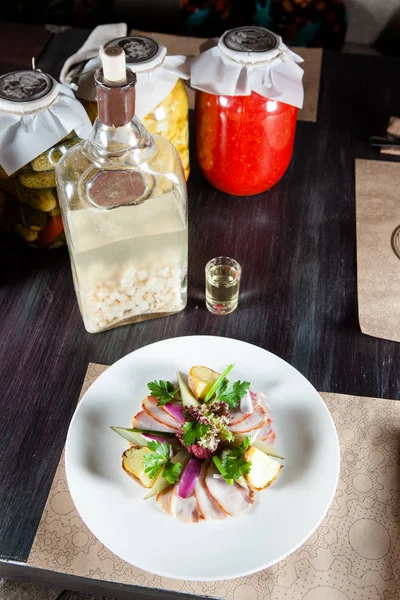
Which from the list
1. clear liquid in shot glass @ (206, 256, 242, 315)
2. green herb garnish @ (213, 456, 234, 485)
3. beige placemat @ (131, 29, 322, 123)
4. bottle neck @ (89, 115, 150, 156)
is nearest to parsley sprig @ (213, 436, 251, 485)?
green herb garnish @ (213, 456, 234, 485)

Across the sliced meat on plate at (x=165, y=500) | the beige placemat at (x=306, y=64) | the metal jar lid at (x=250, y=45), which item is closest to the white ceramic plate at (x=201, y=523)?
the sliced meat on plate at (x=165, y=500)

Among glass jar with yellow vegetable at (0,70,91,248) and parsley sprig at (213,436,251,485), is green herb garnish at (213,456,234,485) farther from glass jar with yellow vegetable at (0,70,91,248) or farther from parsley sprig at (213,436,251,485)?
glass jar with yellow vegetable at (0,70,91,248)

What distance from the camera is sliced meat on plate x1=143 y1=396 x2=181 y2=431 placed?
80 cm

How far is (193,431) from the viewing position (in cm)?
77

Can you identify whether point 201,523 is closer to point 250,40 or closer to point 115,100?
point 115,100

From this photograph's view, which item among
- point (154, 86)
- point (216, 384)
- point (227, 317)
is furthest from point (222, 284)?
point (154, 86)

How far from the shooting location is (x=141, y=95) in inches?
37.4

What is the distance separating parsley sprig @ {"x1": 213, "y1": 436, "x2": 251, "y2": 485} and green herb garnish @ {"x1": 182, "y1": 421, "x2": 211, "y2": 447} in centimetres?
3

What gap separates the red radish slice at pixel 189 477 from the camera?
2.47 ft

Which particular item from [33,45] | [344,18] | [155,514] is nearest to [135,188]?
[155,514]

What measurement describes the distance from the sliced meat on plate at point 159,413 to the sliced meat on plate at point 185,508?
0.26 ft

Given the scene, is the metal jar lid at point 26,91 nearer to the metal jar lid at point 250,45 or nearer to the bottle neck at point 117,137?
the bottle neck at point 117,137

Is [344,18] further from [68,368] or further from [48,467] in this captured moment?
[48,467]

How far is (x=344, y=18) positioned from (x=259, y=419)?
50.4 inches
